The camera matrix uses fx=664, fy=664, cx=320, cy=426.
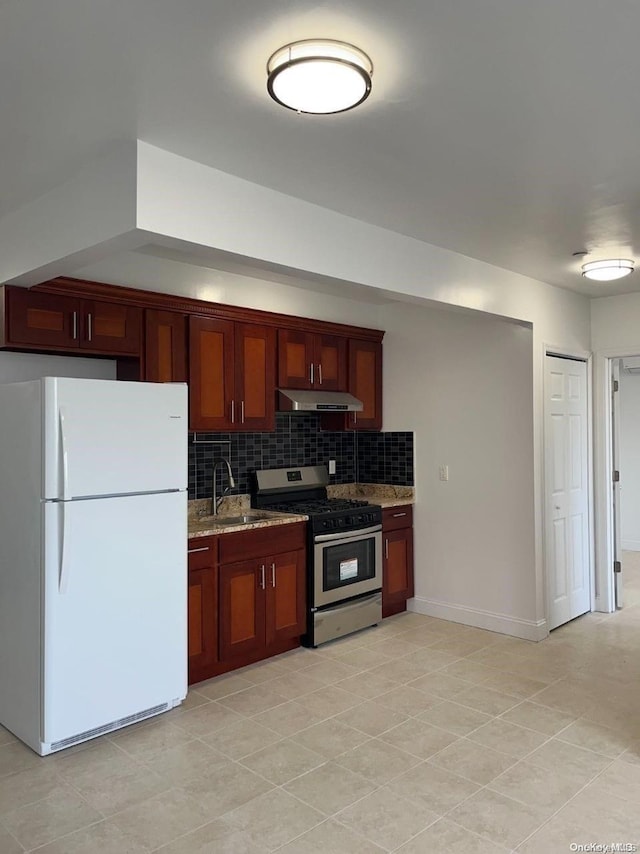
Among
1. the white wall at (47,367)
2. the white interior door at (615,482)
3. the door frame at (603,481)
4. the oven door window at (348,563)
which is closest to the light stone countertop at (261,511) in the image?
the oven door window at (348,563)

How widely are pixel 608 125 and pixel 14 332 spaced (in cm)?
278

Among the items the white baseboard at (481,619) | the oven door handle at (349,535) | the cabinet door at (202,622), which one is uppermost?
the oven door handle at (349,535)

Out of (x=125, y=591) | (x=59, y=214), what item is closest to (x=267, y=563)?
(x=125, y=591)

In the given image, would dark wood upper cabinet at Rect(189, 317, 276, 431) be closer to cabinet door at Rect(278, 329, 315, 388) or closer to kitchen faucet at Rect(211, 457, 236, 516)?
cabinet door at Rect(278, 329, 315, 388)

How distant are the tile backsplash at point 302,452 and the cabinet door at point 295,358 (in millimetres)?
391

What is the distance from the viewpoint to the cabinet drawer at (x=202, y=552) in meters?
3.73

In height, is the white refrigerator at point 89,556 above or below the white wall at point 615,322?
below

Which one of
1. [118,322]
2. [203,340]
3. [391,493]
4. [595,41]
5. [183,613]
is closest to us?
[595,41]

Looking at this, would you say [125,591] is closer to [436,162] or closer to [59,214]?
[59,214]

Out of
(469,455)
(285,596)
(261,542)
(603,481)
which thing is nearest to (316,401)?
(261,542)

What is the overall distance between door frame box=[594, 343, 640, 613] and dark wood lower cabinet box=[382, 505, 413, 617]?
1.53 m

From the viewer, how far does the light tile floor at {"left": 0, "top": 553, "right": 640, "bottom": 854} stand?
2.41 m

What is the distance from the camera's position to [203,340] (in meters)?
4.13

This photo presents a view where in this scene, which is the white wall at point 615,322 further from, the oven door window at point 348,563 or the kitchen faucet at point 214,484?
the kitchen faucet at point 214,484
